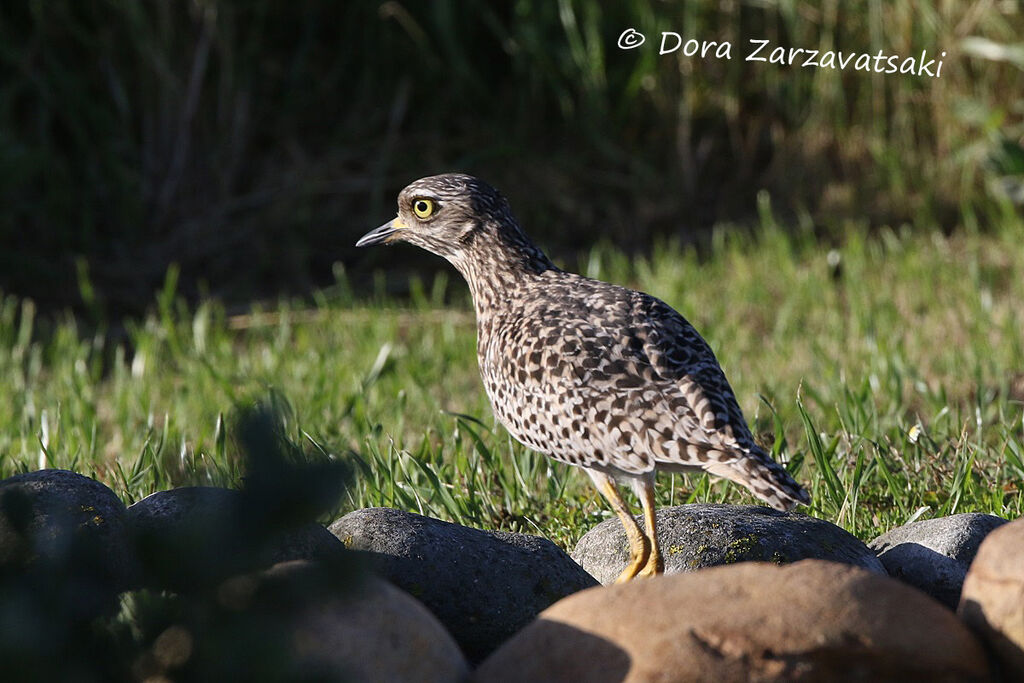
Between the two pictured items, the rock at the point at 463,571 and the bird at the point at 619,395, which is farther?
the bird at the point at 619,395

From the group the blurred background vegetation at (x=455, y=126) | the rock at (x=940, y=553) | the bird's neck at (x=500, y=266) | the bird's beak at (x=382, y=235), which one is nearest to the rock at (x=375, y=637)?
the rock at (x=940, y=553)

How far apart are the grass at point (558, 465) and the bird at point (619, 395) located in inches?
19.9

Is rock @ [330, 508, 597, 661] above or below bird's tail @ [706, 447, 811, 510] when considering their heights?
below

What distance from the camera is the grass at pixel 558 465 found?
407 centimetres

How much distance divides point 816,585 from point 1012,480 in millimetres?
1993

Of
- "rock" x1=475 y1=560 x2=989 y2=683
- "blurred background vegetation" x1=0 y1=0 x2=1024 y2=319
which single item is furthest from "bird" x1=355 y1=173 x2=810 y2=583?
"blurred background vegetation" x1=0 y1=0 x2=1024 y2=319

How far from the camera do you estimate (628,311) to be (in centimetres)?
356

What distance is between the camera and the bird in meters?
3.23

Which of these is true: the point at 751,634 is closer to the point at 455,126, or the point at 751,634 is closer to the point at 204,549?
the point at 204,549

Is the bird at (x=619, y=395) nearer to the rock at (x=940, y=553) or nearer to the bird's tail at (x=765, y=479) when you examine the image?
the bird's tail at (x=765, y=479)

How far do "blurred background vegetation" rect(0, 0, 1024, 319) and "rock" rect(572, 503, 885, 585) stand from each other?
5.52 meters

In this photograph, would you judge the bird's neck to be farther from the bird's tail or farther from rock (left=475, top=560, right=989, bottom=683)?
rock (left=475, top=560, right=989, bottom=683)

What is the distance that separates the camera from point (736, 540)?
3217 millimetres
